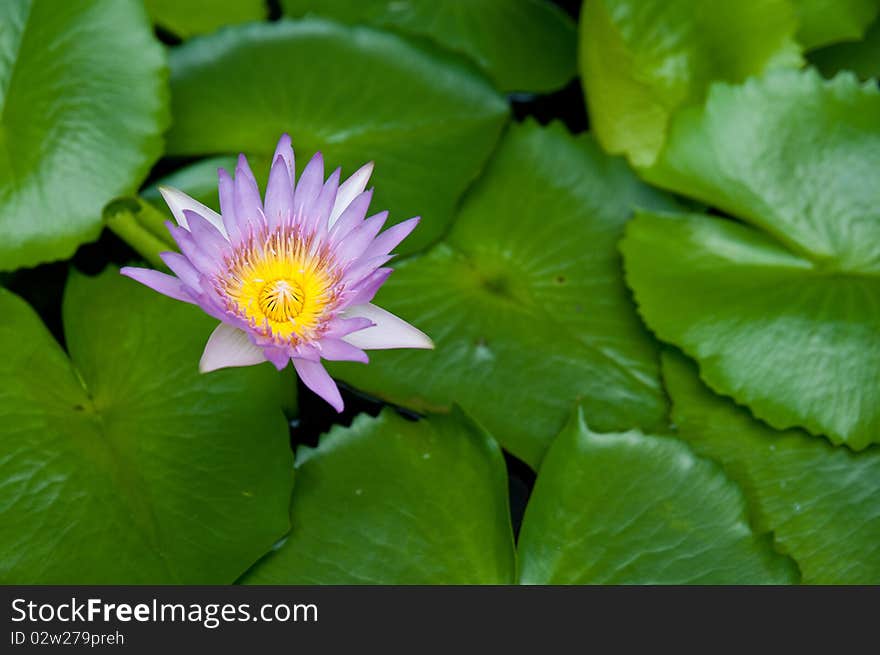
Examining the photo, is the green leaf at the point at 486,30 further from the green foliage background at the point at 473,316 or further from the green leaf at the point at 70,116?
the green leaf at the point at 70,116

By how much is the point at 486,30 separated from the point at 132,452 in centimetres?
138

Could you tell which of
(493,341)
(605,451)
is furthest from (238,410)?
(605,451)

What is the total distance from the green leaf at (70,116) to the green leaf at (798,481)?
1.17 m

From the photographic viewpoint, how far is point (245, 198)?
119cm

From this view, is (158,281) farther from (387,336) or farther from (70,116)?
(70,116)

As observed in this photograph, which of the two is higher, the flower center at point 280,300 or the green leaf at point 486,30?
the green leaf at point 486,30

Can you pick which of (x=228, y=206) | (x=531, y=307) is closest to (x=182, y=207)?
(x=228, y=206)

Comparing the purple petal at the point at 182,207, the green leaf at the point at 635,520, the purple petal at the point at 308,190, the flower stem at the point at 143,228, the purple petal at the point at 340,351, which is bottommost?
the green leaf at the point at 635,520

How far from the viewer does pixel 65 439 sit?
4.63 ft

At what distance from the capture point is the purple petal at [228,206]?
1177 millimetres

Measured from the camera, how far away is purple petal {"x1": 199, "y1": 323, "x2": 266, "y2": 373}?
1134 mm

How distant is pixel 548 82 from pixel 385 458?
1157 mm

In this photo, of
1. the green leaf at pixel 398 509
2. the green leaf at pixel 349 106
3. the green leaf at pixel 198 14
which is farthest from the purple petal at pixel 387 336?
the green leaf at pixel 198 14

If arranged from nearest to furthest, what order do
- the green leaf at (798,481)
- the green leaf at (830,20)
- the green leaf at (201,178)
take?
the green leaf at (798,481) < the green leaf at (201,178) < the green leaf at (830,20)
